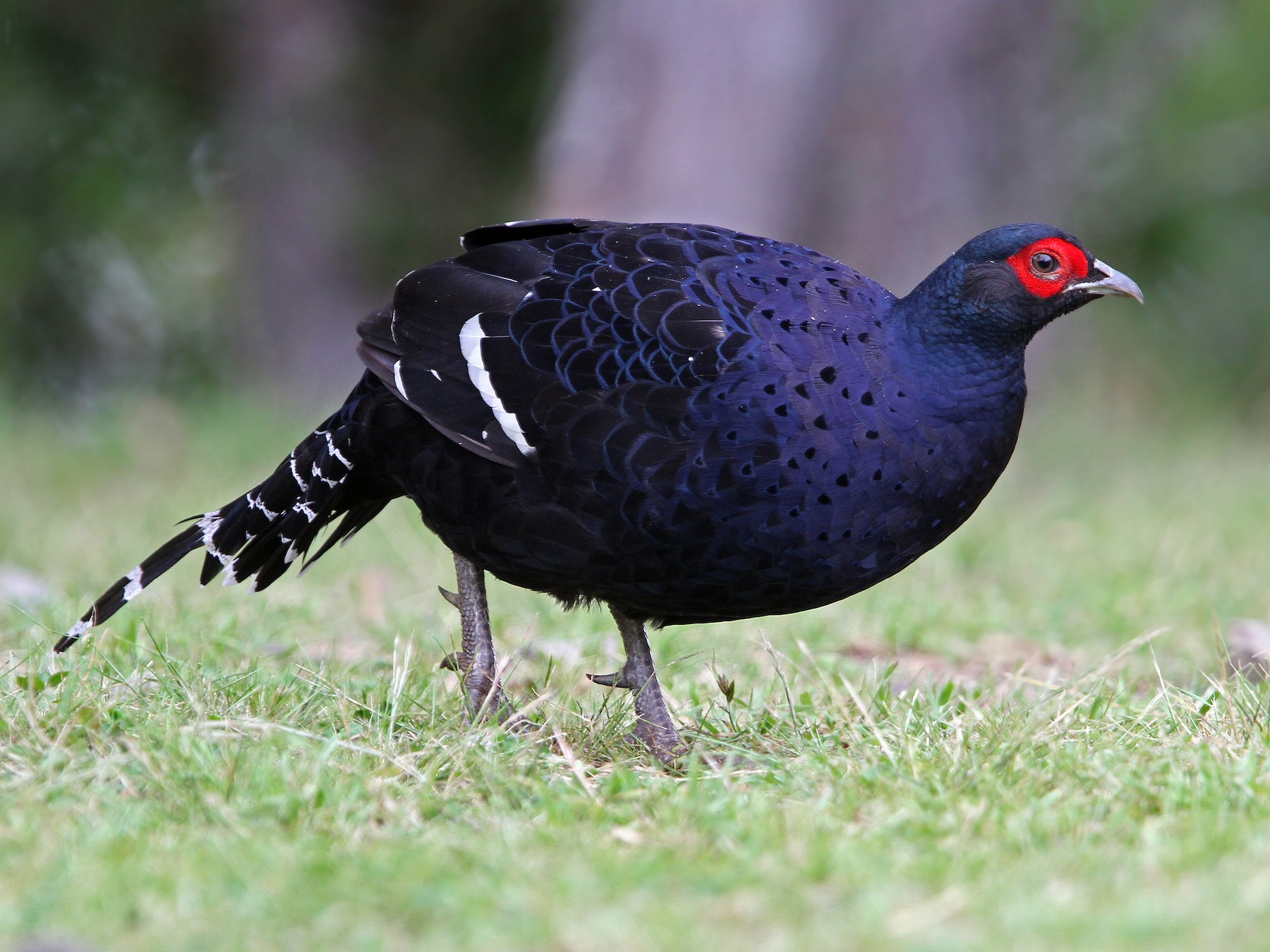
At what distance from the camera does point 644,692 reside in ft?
11.3

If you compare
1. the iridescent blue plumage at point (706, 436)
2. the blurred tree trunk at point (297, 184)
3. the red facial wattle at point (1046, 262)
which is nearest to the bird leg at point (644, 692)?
the iridescent blue plumage at point (706, 436)

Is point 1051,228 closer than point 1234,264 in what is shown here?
Yes

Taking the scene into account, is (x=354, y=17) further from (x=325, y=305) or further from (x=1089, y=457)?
(x=1089, y=457)

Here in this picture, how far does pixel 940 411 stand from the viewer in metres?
3.20

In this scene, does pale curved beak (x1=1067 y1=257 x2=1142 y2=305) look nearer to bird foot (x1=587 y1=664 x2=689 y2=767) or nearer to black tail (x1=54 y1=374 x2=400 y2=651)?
bird foot (x1=587 y1=664 x2=689 y2=767)

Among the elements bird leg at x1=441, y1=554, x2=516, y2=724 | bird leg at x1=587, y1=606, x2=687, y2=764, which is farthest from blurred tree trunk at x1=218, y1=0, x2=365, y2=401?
bird leg at x1=587, y1=606, x2=687, y2=764

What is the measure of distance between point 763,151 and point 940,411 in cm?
530

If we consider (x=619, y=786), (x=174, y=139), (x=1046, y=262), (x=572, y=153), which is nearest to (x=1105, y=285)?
(x=1046, y=262)

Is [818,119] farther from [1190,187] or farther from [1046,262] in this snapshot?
[1190,187]

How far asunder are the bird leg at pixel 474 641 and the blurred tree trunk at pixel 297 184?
7.00 metres

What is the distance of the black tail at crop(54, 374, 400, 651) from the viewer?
3.67 m

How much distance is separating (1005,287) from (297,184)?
8.71 meters

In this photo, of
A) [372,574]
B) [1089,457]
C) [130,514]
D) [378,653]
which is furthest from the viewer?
[1089,457]

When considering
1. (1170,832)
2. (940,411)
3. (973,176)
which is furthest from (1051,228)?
(973,176)
